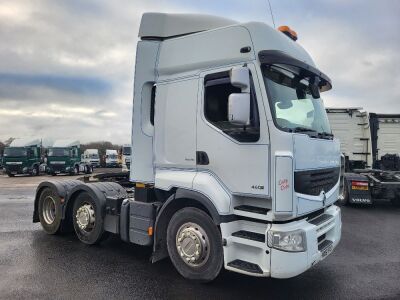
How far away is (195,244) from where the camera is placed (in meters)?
4.68

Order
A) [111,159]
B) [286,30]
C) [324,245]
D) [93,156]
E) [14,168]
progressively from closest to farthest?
[324,245]
[286,30]
[14,168]
[93,156]
[111,159]

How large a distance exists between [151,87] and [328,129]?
2.62 metres

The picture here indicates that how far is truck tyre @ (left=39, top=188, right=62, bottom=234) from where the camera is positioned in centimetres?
707

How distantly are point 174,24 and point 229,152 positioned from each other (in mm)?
2167

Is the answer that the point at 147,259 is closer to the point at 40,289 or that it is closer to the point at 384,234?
the point at 40,289

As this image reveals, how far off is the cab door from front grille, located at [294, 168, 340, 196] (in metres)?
0.36

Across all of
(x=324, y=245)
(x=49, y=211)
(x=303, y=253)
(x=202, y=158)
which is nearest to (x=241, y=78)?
(x=202, y=158)

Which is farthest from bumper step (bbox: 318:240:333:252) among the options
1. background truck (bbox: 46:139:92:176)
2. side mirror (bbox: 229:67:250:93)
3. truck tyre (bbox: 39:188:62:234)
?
background truck (bbox: 46:139:92:176)

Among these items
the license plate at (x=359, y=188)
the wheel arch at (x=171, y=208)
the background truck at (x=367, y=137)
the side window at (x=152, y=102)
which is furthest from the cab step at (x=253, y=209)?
the background truck at (x=367, y=137)

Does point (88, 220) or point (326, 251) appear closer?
point (326, 251)

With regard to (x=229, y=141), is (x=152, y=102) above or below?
above

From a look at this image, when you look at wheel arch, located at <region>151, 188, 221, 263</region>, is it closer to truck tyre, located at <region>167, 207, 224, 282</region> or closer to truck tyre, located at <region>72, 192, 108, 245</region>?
truck tyre, located at <region>167, 207, 224, 282</region>

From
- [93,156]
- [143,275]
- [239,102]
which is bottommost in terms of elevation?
[143,275]

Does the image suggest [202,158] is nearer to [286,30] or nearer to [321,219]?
[321,219]
